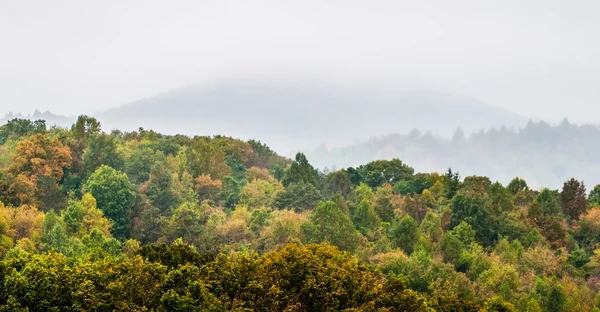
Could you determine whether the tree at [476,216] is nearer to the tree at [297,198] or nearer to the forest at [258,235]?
the forest at [258,235]

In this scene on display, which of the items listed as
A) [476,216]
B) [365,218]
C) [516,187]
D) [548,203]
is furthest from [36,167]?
[516,187]

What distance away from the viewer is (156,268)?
2739 centimetres

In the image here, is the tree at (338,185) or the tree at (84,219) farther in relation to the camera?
the tree at (338,185)

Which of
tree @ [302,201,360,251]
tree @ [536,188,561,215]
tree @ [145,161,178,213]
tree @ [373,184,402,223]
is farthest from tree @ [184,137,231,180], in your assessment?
tree @ [536,188,561,215]

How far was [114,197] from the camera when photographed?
196 ft

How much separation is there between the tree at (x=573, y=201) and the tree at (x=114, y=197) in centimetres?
4252

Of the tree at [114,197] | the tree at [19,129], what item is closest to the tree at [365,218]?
the tree at [114,197]

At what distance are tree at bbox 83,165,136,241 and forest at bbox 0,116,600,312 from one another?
0.12 metres

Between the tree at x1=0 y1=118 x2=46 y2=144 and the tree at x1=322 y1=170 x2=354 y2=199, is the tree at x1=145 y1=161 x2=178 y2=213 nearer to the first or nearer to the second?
the tree at x1=322 y1=170 x2=354 y2=199

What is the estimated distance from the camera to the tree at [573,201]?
72250mm

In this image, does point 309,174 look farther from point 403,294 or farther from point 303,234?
point 403,294

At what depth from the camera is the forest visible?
27328 millimetres

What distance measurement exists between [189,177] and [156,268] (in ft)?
150

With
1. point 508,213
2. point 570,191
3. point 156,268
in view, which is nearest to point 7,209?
point 156,268
